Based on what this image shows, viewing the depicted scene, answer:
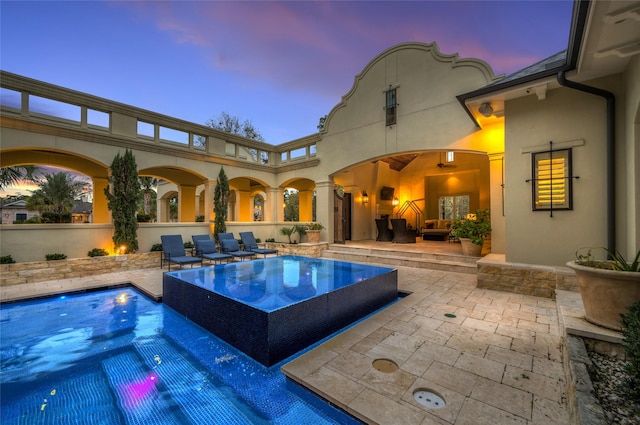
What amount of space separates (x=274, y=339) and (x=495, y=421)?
231 centimetres

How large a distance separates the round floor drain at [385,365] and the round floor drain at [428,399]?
0.39m

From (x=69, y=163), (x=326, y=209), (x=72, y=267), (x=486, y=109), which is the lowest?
(x=72, y=267)

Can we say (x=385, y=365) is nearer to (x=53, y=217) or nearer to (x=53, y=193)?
(x=53, y=217)

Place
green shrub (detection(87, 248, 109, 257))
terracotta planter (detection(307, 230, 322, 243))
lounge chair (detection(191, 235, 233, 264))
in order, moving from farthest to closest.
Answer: terracotta planter (detection(307, 230, 322, 243)) < lounge chair (detection(191, 235, 233, 264)) < green shrub (detection(87, 248, 109, 257))

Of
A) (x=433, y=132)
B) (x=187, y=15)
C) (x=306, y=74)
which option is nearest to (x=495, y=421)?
(x=433, y=132)

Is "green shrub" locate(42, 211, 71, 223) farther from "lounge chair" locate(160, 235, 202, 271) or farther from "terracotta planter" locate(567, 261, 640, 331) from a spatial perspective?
"terracotta planter" locate(567, 261, 640, 331)

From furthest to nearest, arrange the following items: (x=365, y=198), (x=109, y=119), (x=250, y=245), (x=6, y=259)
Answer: (x=365, y=198) < (x=250, y=245) < (x=109, y=119) < (x=6, y=259)

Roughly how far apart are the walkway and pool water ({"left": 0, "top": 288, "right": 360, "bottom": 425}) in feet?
1.18

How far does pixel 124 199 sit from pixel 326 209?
739 centimetres

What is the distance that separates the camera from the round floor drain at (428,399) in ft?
7.32

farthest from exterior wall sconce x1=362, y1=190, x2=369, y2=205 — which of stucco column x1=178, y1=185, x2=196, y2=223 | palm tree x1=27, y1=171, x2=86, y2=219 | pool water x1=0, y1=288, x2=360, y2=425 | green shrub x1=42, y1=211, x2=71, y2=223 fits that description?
palm tree x1=27, y1=171, x2=86, y2=219

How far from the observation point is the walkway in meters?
2.17

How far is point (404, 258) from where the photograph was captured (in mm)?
8742

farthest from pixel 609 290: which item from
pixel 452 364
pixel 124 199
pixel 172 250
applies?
pixel 124 199
